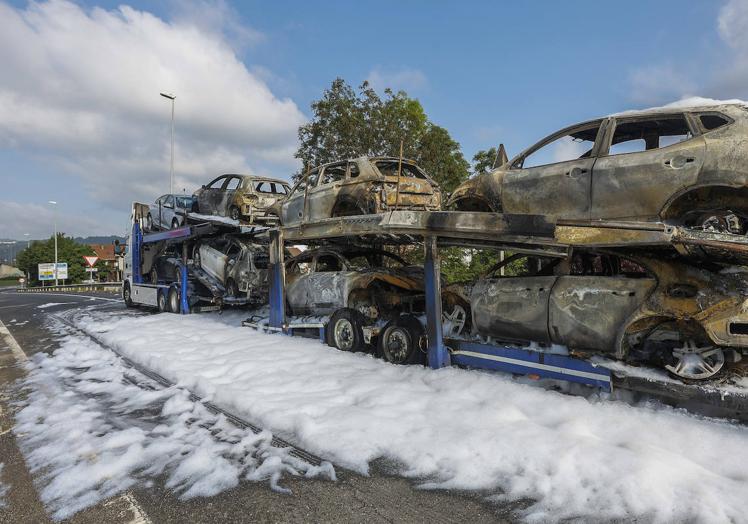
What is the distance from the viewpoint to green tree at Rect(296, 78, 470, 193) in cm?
1811

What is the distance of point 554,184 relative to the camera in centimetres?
497

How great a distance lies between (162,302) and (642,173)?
42.5 feet

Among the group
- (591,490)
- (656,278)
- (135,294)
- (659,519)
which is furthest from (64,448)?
(135,294)

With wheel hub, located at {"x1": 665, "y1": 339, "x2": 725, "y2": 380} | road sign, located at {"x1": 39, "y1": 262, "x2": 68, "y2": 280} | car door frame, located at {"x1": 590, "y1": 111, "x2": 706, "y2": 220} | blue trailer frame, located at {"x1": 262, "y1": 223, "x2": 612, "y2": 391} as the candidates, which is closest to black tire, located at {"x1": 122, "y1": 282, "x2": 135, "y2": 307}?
blue trailer frame, located at {"x1": 262, "y1": 223, "x2": 612, "y2": 391}

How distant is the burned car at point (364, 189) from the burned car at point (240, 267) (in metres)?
2.35

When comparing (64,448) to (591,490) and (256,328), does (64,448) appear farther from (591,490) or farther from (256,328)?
(256,328)

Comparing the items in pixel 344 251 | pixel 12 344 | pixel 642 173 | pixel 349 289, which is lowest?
pixel 12 344

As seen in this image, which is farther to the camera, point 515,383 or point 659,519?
point 515,383

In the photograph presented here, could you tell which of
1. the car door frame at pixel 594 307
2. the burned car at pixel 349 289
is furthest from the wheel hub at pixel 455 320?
→ the car door frame at pixel 594 307

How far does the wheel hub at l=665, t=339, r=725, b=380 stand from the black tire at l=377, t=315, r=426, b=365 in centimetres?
282

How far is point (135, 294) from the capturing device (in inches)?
623

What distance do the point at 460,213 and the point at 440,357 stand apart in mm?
1657

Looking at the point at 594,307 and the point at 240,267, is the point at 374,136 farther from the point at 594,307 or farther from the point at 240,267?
the point at 594,307

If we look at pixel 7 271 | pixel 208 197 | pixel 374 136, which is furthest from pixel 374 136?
pixel 7 271
